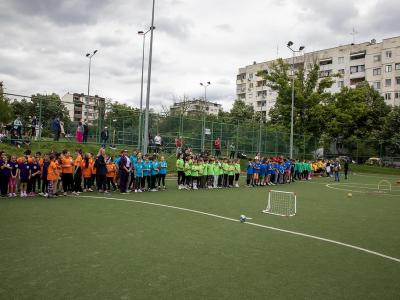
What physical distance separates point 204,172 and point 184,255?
43.8ft

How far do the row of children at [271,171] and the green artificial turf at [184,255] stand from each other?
399 inches

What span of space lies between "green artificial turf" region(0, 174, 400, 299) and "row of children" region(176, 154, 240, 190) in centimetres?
715

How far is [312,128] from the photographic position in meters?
45.7

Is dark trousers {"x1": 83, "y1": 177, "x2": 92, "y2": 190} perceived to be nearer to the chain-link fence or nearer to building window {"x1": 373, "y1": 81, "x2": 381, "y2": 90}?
the chain-link fence

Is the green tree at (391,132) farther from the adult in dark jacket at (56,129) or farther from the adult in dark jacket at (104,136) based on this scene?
the adult in dark jacket at (56,129)

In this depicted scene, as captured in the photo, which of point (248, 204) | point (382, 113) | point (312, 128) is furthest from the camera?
point (382, 113)

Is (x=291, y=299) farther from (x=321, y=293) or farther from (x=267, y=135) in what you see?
(x=267, y=135)

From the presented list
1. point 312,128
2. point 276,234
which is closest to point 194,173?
point 276,234

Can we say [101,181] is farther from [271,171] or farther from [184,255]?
[271,171]

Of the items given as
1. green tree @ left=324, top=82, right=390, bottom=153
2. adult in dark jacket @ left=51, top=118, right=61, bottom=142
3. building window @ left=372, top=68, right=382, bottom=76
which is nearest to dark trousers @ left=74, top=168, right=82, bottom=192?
adult in dark jacket @ left=51, top=118, right=61, bottom=142

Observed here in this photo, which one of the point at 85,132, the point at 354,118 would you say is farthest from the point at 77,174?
the point at 354,118

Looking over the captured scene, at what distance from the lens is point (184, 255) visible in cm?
698

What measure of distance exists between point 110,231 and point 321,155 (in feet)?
140

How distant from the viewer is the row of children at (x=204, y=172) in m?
19.6
